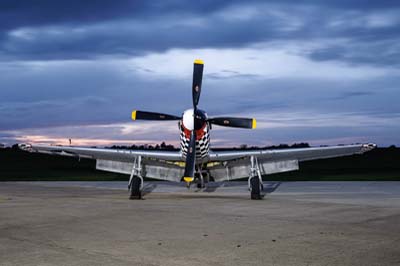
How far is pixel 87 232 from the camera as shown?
37.7ft

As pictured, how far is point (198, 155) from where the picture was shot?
874 inches

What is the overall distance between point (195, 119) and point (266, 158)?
414 centimetres

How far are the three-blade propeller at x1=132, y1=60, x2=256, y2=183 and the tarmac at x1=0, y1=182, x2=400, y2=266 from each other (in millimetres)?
2819

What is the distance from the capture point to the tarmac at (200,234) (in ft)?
28.0

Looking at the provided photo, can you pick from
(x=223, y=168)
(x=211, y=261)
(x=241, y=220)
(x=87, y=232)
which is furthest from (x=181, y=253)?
(x=223, y=168)

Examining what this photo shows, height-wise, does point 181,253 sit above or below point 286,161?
below

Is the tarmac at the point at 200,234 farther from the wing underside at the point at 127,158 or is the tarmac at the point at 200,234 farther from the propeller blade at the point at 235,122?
the propeller blade at the point at 235,122

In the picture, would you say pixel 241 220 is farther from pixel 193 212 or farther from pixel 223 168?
pixel 223 168

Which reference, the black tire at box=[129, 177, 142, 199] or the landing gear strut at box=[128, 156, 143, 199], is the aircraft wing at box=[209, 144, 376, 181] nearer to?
the landing gear strut at box=[128, 156, 143, 199]

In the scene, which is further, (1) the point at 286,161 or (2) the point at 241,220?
(1) the point at 286,161

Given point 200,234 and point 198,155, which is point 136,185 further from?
point 200,234

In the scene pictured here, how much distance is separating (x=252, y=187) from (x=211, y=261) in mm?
12994

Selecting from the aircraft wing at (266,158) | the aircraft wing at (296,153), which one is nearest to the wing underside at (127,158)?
the aircraft wing at (266,158)

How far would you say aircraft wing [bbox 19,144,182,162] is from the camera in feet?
73.9
